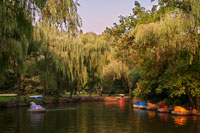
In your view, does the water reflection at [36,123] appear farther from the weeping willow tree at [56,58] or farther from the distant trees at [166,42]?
the weeping willow tree at [56,58]

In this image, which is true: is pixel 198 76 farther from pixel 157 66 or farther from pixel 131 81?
pixel 131 81

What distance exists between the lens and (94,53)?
36.6m

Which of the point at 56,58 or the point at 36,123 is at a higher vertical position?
the point at 56,58

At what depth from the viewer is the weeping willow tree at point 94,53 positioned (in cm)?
3644

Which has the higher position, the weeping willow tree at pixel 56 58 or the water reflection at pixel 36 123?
the weeping willow tree at pixel 56 58

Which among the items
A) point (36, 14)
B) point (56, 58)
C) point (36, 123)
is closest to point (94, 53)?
point (56, 58)

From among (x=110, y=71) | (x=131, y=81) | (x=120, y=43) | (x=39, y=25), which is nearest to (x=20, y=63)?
(x=120, y=43)

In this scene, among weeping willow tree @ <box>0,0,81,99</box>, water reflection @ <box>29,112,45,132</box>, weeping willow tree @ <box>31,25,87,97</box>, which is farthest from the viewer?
weeping willow tree @ <box>31,25,87,97</box>

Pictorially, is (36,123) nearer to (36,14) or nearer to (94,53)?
(36,14)

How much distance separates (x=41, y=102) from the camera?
98.9 feet

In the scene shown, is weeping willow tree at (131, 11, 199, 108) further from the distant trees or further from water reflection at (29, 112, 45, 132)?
water reflection at (29, 112, 45, 132)

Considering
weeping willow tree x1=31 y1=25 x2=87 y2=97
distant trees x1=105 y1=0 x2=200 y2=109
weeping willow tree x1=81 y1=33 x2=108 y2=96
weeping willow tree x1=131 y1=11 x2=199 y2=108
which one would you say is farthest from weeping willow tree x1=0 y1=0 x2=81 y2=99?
weeping willow tree x1=81 y1=33 x2=108 y2=96

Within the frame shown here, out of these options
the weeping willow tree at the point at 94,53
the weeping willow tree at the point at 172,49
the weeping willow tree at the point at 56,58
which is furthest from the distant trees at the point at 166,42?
the weeping willow tree at the point at 94,53

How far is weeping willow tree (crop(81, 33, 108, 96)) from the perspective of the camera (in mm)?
36438
